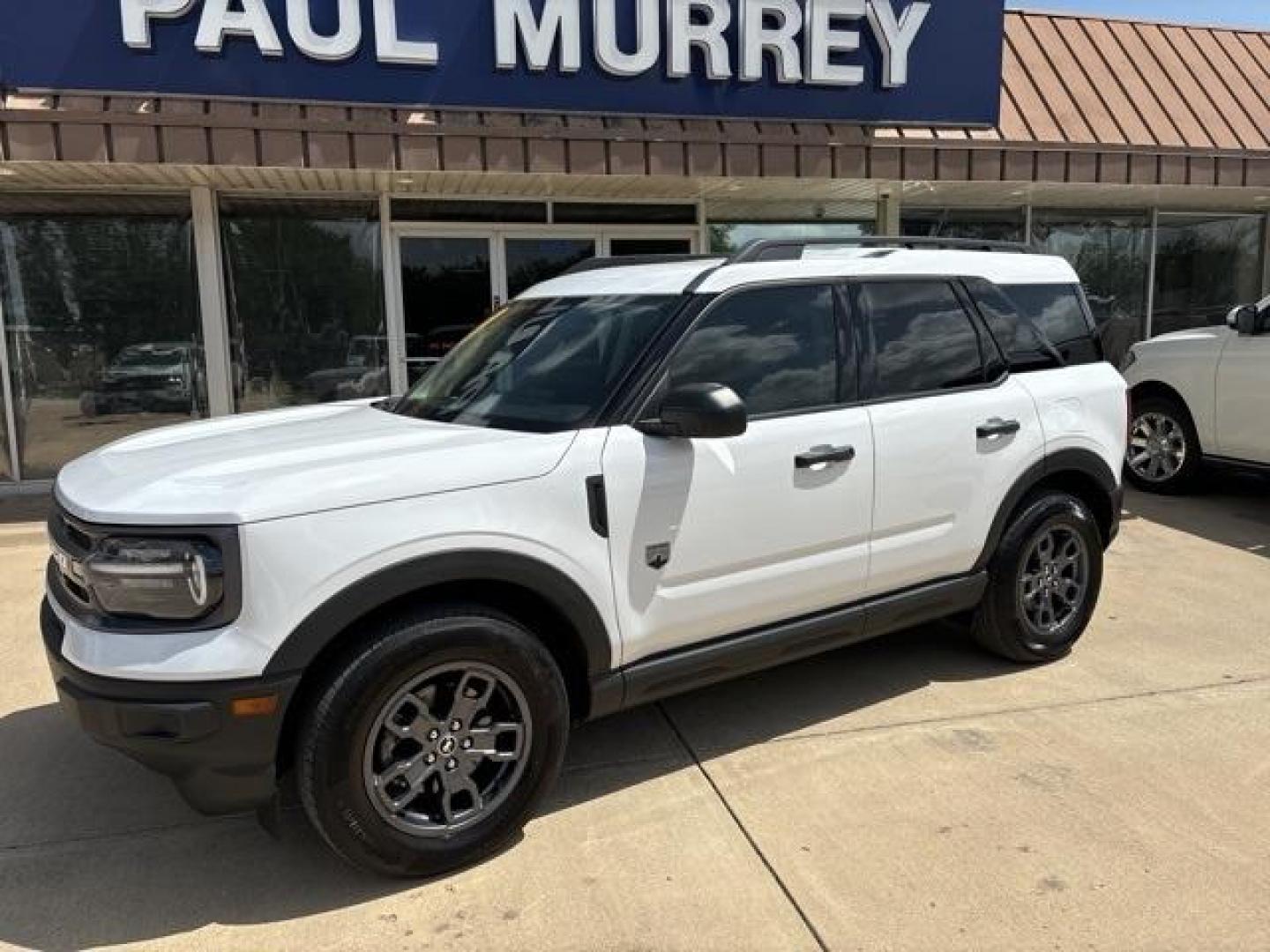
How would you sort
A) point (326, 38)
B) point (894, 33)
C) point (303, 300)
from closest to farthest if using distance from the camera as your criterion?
point (326, 38)
point (894, 33)
point (303, 300)

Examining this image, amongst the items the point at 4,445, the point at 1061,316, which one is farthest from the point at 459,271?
the point at 1061,316

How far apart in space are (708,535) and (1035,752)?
61.9 inches

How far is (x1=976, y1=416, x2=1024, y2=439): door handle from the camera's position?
4.06 m

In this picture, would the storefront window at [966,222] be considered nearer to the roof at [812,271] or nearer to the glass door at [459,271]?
the glass door at [459,271]

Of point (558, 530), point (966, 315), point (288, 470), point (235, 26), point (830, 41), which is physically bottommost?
point (558, 530)

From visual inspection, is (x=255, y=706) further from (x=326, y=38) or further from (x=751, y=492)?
(x=326, y=38)

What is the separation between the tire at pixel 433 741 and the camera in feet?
8.87

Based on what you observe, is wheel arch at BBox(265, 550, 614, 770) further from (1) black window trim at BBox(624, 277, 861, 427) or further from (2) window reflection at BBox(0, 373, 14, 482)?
(2) window reflection at BBox(0, 373, 14, 482)

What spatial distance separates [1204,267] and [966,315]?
9.53 metres

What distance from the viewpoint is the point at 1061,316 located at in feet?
15.3

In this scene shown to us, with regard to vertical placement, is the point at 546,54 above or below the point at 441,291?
above

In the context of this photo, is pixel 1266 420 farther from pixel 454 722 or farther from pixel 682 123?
pixel 454 722

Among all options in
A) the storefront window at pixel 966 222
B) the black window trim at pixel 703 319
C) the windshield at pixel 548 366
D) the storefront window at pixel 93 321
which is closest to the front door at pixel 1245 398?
the storefront window at pixel 966 222

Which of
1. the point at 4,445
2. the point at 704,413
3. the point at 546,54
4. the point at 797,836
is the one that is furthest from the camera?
the point at 4,445
